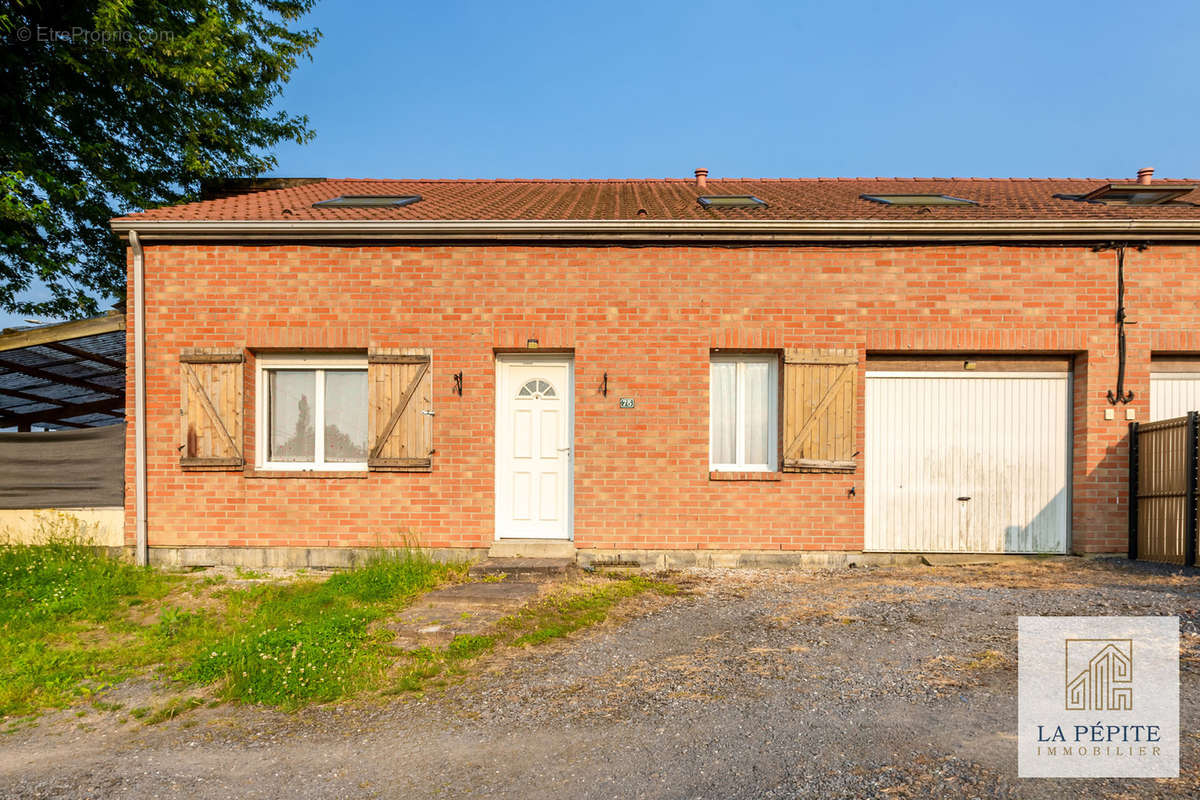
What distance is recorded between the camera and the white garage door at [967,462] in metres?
7.88

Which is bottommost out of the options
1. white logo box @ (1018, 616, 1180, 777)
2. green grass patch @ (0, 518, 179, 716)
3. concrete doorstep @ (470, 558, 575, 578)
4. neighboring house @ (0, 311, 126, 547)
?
green grass patch @ (0, 518, 179, 716)

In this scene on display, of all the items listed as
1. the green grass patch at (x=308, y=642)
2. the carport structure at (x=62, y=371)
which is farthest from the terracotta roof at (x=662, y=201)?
the green grass patch at (x=308, y=642)

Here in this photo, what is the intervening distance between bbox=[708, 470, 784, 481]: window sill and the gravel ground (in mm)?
2269

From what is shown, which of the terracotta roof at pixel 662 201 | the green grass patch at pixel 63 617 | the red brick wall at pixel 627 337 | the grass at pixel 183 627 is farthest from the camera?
the terracotta roof at pixel 662 201

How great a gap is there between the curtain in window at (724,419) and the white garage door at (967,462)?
1.49 meters

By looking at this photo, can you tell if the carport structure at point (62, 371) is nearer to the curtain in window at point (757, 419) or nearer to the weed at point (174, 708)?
the weed at point (174, 708)

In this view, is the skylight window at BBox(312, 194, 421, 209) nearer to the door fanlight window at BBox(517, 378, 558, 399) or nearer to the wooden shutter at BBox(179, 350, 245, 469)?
the wooden shutter at BBox(179, 350, 245, 469)

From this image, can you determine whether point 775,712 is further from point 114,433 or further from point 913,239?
point 114,433

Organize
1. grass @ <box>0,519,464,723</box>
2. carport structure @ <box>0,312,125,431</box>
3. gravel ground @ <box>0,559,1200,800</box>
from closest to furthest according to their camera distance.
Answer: gravel ground @ <box>0,559,1200,800</box> < grass @ <box>0,519,464,723</box> < carport structure @ <box>0,312,125,431</box>

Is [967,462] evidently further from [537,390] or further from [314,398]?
[314,398]

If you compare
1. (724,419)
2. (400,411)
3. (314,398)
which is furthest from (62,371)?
(724,419)

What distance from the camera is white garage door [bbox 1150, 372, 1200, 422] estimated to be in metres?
7.85

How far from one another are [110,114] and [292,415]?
7641 millimetres

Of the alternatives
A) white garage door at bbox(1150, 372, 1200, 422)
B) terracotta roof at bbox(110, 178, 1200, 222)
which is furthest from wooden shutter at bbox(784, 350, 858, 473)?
white garage door at bbox(1150, 372, 1200, 422)
